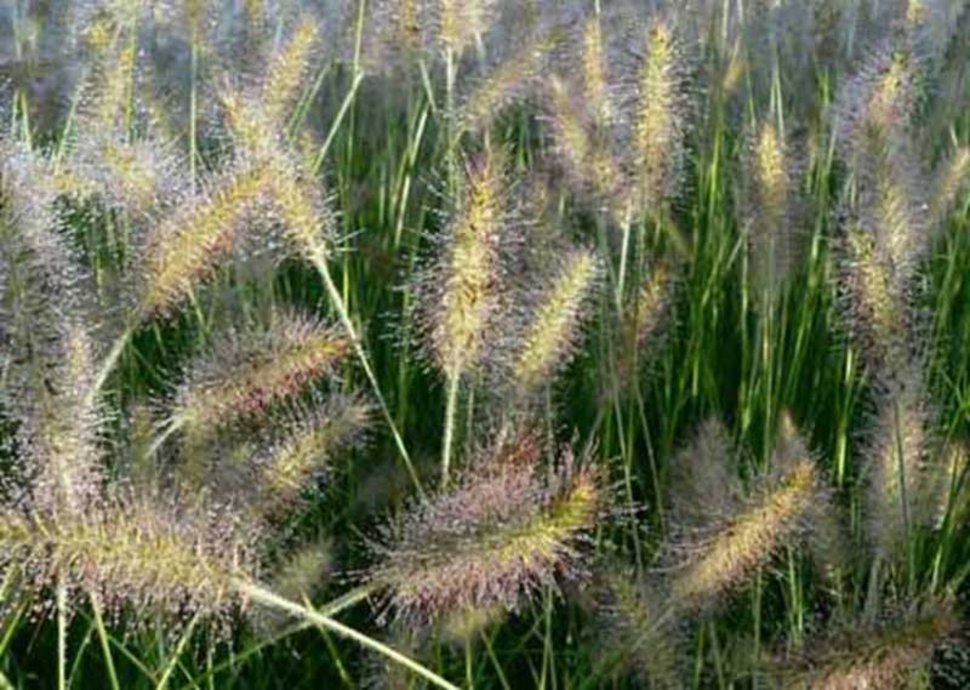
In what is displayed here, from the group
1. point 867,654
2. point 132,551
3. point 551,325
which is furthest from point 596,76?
point 132,551

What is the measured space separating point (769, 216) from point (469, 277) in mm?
456

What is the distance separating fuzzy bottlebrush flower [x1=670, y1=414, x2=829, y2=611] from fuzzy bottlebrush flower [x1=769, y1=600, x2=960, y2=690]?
0.30 ft

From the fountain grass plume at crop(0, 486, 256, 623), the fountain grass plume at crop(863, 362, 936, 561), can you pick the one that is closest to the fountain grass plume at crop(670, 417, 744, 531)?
the fountain grass plume at crop(863, 362, 936, 561)

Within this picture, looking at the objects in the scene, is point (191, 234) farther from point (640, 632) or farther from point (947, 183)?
point (947, 183)

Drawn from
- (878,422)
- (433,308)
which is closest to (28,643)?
(433,308)

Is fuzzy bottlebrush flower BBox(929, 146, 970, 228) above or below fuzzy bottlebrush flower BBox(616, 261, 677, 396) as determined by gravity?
above

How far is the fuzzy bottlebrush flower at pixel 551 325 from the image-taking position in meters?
1.48

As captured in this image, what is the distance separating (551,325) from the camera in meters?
1.50

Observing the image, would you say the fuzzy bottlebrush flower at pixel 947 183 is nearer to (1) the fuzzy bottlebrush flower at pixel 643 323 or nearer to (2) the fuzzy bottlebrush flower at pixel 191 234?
(1) the fuzzy bottlebrush flower at pixel 643 323

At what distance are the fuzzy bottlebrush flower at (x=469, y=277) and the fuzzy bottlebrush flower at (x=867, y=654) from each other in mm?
344

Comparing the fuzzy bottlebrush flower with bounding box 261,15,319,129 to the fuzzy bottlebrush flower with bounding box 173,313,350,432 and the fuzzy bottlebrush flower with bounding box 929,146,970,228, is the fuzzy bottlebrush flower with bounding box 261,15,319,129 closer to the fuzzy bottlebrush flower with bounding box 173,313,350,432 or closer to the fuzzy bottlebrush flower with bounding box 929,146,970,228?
the fuzzy bottlebrush flower with bounding box 173,313,350,432

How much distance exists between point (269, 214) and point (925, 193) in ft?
2.24

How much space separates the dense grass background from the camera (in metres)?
1.54

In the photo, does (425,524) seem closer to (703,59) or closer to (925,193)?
(925,193)
